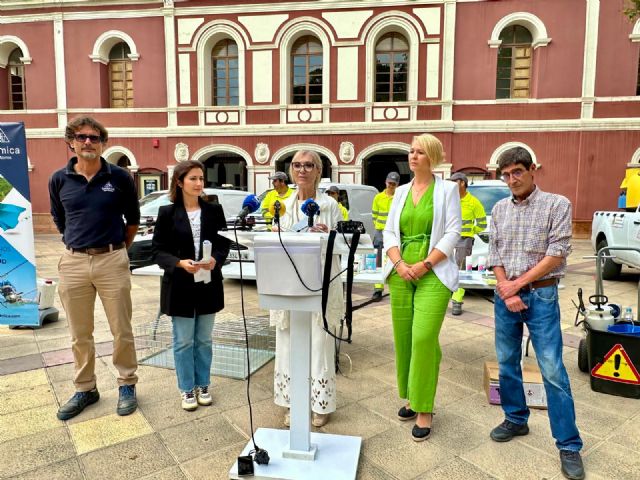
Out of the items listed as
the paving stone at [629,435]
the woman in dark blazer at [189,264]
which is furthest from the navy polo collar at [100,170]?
the paving stone at [629,435]

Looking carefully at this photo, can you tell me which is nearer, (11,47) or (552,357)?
(552,357)

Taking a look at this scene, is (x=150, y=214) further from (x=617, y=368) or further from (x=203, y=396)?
(x=617, y=368)

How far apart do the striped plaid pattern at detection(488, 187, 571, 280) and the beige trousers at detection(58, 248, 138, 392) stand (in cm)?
269

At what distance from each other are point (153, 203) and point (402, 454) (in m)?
9.34

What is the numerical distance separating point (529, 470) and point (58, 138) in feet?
65.7

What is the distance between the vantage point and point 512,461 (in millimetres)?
2883

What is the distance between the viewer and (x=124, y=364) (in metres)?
3.54

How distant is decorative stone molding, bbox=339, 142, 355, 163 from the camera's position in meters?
17.0

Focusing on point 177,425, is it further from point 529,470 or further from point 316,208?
point 529,470

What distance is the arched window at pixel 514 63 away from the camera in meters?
16.6

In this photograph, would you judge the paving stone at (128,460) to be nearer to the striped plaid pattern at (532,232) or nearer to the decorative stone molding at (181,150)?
the striped plaid pattern at (532,232)

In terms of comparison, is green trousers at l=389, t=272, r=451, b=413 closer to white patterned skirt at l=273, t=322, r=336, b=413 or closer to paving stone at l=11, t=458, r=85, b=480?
white patterned skirt at l=273, t=322, r=336, b=413

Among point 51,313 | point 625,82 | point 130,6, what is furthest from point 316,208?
point 130,6

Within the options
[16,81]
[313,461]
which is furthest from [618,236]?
[16,81]
